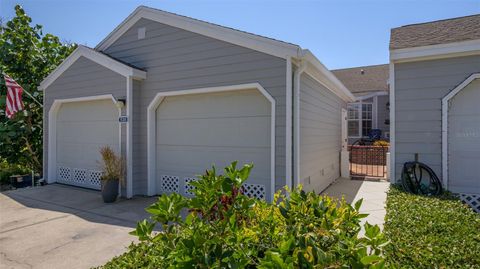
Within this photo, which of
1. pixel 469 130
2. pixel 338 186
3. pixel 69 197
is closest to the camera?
pixel 469 130

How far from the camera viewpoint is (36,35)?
1044cm

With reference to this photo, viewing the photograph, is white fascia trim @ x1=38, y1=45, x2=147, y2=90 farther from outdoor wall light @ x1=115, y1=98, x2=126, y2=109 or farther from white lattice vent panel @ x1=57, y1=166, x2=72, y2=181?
white lattice vent panel @ x1=57, y1=166, x2=72, y2=181

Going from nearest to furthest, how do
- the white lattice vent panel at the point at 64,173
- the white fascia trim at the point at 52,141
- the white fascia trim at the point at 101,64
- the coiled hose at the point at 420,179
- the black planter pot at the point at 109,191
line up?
1. the coiled hose at the point at 420,179
2. the black planter pot at the point at 109,191
3. the white fascia trim at the point at 101,64
4. the white lattice vent panel at the point at 64,173
5. the white fascia trim at the point at 52,141

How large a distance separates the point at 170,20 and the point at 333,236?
21.2 ft

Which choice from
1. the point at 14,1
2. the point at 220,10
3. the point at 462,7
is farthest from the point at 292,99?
the point at 14,1

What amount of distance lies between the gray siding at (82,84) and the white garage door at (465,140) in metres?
7.13

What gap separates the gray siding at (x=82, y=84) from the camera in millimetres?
7188

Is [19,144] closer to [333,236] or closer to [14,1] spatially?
[14,1]

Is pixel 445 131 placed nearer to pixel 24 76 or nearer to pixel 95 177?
pixel 95 177

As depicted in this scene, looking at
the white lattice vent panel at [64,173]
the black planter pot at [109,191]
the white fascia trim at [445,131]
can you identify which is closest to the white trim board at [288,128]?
the white fascia trim at [445,131]

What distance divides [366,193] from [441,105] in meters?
3.02

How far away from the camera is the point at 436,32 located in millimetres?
5695

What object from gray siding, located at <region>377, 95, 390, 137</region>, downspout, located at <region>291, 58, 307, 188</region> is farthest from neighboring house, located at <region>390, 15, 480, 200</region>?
gray siding, located at <region>377, 95, 390, 137</region>

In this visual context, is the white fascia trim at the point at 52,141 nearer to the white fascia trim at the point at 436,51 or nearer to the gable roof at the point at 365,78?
the white fascia trim at the point at 436,51
